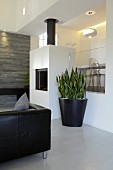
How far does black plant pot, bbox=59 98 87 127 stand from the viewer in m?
3.97

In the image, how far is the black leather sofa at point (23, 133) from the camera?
209cm

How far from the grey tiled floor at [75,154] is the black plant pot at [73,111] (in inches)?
17.3

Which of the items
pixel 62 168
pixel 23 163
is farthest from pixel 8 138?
pixel 62 168

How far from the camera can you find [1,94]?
616cm

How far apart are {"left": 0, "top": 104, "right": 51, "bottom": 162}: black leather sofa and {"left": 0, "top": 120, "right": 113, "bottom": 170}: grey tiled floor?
0.49ft

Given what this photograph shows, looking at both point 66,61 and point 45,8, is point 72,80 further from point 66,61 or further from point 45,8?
point 45,8

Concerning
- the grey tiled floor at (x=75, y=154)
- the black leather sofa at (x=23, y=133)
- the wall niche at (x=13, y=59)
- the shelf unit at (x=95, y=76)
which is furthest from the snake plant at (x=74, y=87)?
the wall niche at (x=13, y=59)

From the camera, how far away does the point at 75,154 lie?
257cm

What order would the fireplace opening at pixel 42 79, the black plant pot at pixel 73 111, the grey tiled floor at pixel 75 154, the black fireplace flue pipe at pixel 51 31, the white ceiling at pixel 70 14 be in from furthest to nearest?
the black fireplace flue pipe at pixel 51 31 < the fireplace opening at pixel 42 79 < the white ceiling at pixel 70 14 < the black plant pot at pixel 73 111 < the grey tiled floor at pixel 75 154

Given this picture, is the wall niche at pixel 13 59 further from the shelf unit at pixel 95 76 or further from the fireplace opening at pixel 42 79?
the shelf unit at pixel 95 76

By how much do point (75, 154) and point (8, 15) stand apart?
17.9 ft

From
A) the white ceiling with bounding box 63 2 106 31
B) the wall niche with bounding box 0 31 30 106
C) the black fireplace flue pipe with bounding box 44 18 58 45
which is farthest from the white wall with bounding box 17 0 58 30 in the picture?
the white ceiling with bounding box 63 2 106 31

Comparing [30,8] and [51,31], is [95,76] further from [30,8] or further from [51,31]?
[30,8]

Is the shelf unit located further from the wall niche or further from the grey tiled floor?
the wall niche
